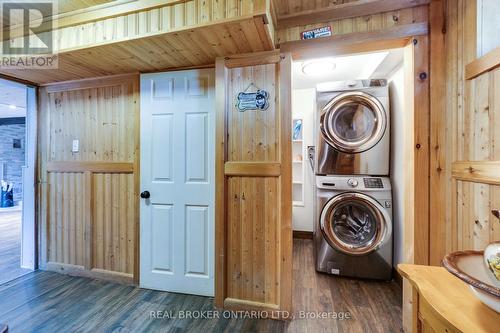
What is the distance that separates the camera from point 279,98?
5.66 feet

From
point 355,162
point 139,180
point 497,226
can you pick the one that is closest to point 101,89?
point 139,180

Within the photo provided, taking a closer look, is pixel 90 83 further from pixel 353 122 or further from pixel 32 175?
pixel 353 122

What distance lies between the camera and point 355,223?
234 cm

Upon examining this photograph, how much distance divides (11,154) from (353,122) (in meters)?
9.17

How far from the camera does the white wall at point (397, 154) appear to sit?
2.08 meters

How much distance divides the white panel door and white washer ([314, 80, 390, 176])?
1213 millimetres

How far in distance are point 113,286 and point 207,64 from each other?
2349mm

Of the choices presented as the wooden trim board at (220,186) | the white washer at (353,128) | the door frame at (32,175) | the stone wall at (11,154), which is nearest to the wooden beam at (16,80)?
the door frame at (32,175)

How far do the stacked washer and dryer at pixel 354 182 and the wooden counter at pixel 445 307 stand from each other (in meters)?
1.30

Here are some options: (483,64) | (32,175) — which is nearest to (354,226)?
(483,64)

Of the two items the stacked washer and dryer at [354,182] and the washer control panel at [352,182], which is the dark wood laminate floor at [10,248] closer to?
the stacked washer and dryer at [354,182]

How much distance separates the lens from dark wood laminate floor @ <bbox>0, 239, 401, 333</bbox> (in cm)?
162

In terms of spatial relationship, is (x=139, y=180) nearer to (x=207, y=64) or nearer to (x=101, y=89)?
(x=101, y=89)

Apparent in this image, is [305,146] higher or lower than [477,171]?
higher
